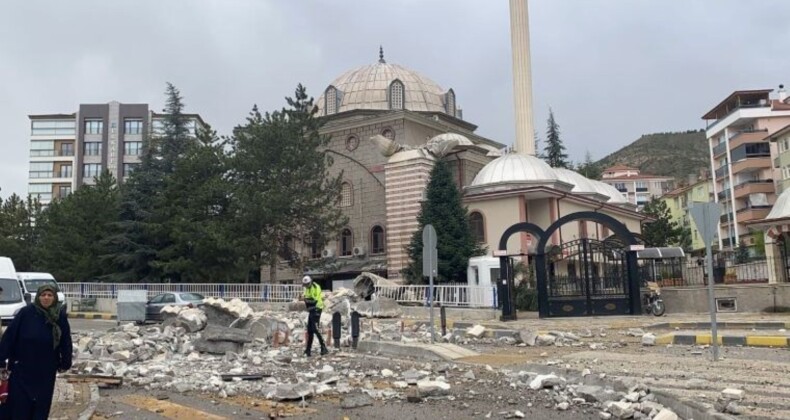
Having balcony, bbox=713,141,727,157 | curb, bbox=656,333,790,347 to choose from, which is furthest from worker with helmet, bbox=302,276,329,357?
balcony, bbox=713,141,727,157

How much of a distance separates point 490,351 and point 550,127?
2361 inches

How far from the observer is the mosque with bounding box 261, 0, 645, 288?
33312mm

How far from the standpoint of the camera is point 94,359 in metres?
12.1

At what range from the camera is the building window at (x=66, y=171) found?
75.7 meters

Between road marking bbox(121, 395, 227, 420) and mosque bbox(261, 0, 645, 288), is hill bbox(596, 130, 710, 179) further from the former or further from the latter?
road marking bbox(121, 395, 227, 420)

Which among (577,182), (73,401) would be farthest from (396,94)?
(73,401)

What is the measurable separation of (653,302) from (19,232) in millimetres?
41659

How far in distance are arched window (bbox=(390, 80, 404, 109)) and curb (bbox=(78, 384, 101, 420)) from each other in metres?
35.9

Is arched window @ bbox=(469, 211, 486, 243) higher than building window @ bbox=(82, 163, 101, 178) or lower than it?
lower

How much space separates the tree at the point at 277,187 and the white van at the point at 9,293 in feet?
45.8

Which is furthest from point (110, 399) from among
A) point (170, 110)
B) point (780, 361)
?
point (170, 110)

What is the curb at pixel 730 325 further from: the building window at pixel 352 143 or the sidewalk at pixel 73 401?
the building window at pixel 352 143

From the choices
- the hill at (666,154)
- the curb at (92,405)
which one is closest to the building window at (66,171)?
the curb at (92,405)

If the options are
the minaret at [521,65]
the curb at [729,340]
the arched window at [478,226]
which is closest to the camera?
the curb at [729,340]
